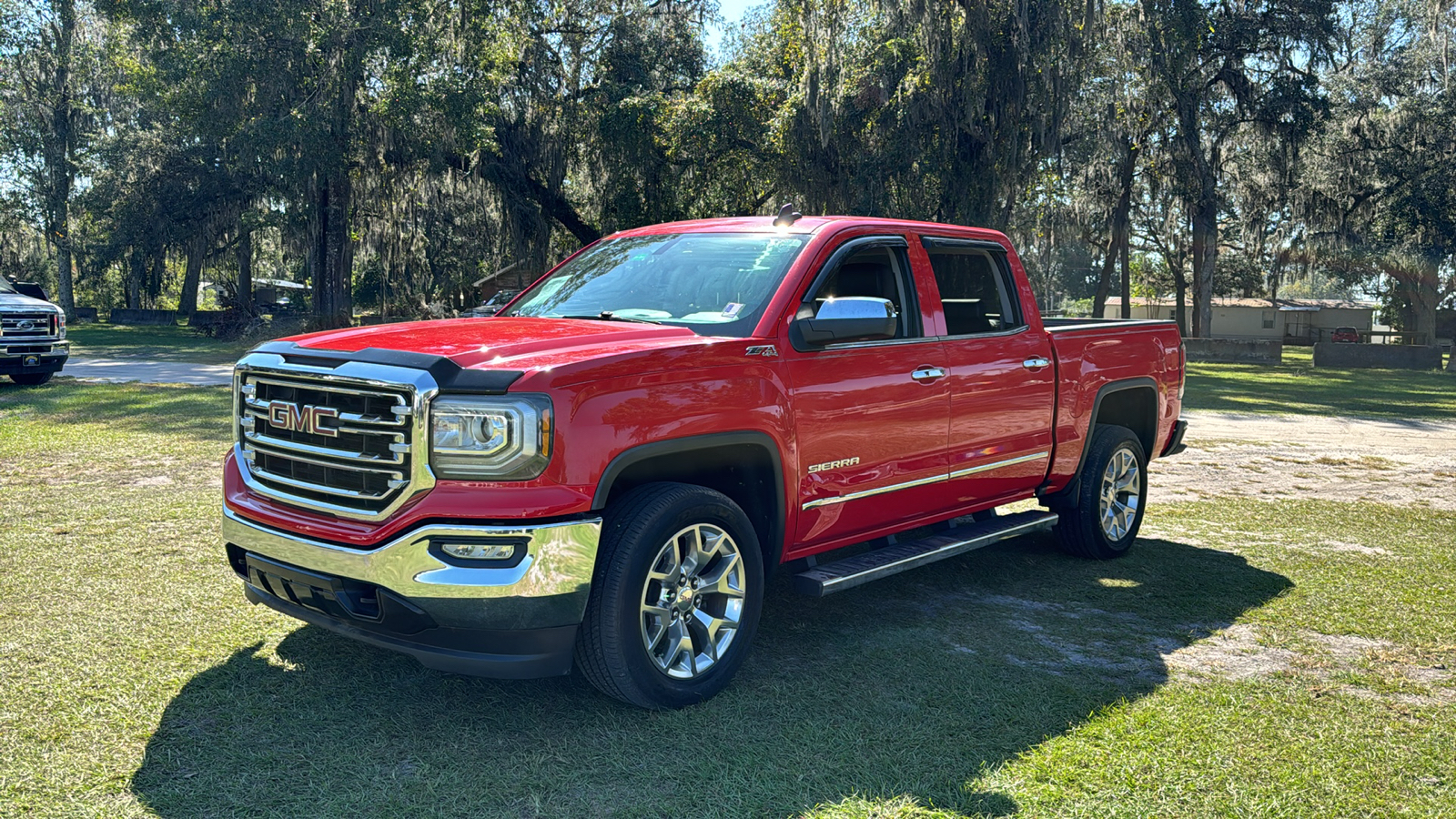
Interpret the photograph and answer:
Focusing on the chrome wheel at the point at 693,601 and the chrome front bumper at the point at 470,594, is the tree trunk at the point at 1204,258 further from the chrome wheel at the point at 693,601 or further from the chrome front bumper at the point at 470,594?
the chrome front bumper at the point at 470,594

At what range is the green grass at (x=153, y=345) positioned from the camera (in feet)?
85.4

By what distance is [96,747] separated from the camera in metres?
3.77

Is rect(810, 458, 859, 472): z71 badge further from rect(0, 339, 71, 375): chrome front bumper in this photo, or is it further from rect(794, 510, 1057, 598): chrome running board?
rect(0, 339, 71, 375): chrome front bumper

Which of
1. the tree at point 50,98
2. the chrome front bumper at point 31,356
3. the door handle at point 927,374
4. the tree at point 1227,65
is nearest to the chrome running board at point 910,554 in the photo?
the door handle at point 927,374

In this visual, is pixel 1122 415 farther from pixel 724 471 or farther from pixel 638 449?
pixel 638 449

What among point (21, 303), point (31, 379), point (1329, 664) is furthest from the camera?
point (31, 379)

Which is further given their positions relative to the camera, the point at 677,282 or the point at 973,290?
the point at 973,290

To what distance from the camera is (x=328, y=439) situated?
4.02m

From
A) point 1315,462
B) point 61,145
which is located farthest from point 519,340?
point 61,145

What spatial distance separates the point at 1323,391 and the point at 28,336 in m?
22.8

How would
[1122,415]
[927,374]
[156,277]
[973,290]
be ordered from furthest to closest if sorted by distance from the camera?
[156,277] → [1122,415] → [973,290] → [927,374]

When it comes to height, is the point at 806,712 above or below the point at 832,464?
below

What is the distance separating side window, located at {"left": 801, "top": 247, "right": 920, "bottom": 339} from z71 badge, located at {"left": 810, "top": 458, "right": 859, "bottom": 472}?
0.73m

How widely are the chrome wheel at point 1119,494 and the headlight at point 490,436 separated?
4221 millimetres
